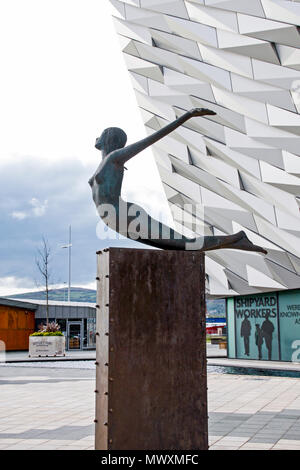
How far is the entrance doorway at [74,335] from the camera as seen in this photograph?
36469 millimetres

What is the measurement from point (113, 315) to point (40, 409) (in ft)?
22.1

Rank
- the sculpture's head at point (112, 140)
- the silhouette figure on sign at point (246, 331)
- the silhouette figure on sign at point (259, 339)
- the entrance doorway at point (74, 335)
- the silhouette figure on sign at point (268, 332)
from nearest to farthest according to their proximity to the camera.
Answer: the sculpture's head at point (112, 140)
the silhouette figure on sign at point (268, 332)
the silhouette figure on sign at point (259, 339)
the silhouette figure on sign at point (246, 331)
the entrance doorway at point (74, 335)

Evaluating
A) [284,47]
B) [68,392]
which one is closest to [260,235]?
[284,47]

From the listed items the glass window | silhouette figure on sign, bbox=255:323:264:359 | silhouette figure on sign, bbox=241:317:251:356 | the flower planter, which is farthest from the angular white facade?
the glass window

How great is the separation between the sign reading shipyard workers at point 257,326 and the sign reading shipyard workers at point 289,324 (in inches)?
15.8

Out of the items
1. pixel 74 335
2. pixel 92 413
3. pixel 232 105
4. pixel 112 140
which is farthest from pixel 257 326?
pixel 112 140

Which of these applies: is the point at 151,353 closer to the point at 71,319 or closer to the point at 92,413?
the point at 92,413

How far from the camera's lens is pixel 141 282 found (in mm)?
4512

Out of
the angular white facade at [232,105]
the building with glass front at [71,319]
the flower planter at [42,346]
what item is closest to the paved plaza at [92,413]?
the angular white facade at [232,105]

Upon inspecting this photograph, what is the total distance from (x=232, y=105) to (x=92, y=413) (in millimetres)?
10207

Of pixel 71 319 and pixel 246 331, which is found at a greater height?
pixel 71 319

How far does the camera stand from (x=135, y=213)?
16.3 feet

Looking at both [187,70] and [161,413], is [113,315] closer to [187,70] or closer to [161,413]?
[161,413]
